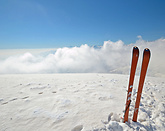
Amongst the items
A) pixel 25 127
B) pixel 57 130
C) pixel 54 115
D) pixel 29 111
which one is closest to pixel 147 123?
pixel 57 130

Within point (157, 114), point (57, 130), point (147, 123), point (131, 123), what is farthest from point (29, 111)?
point (157, 114)

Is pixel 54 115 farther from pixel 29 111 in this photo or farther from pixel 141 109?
pixel 141 109

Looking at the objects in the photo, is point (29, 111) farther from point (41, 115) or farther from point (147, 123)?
point (147, 123)

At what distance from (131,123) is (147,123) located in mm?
529

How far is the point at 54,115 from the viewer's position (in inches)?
111

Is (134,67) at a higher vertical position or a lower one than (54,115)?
higher

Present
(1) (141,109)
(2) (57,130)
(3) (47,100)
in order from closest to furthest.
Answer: (2) (57,130)
(1) (141,109)
(3) (47,100)

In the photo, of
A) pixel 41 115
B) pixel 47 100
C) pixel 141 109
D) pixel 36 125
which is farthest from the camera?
pixel 47 100

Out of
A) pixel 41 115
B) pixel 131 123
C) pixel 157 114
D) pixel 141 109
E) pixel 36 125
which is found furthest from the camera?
pixel 141 109

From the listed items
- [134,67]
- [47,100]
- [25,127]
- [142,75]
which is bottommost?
[25,127]

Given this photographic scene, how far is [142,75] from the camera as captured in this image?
240cm

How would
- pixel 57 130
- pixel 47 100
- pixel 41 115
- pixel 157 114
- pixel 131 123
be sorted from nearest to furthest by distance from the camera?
pixel 57 130 < pixel 131 123 < pixel 41 115 < pixel 157 114 < pixel 47 100

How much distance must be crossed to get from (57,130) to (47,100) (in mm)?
1759

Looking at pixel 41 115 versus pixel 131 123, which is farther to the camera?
pixel 41 115
